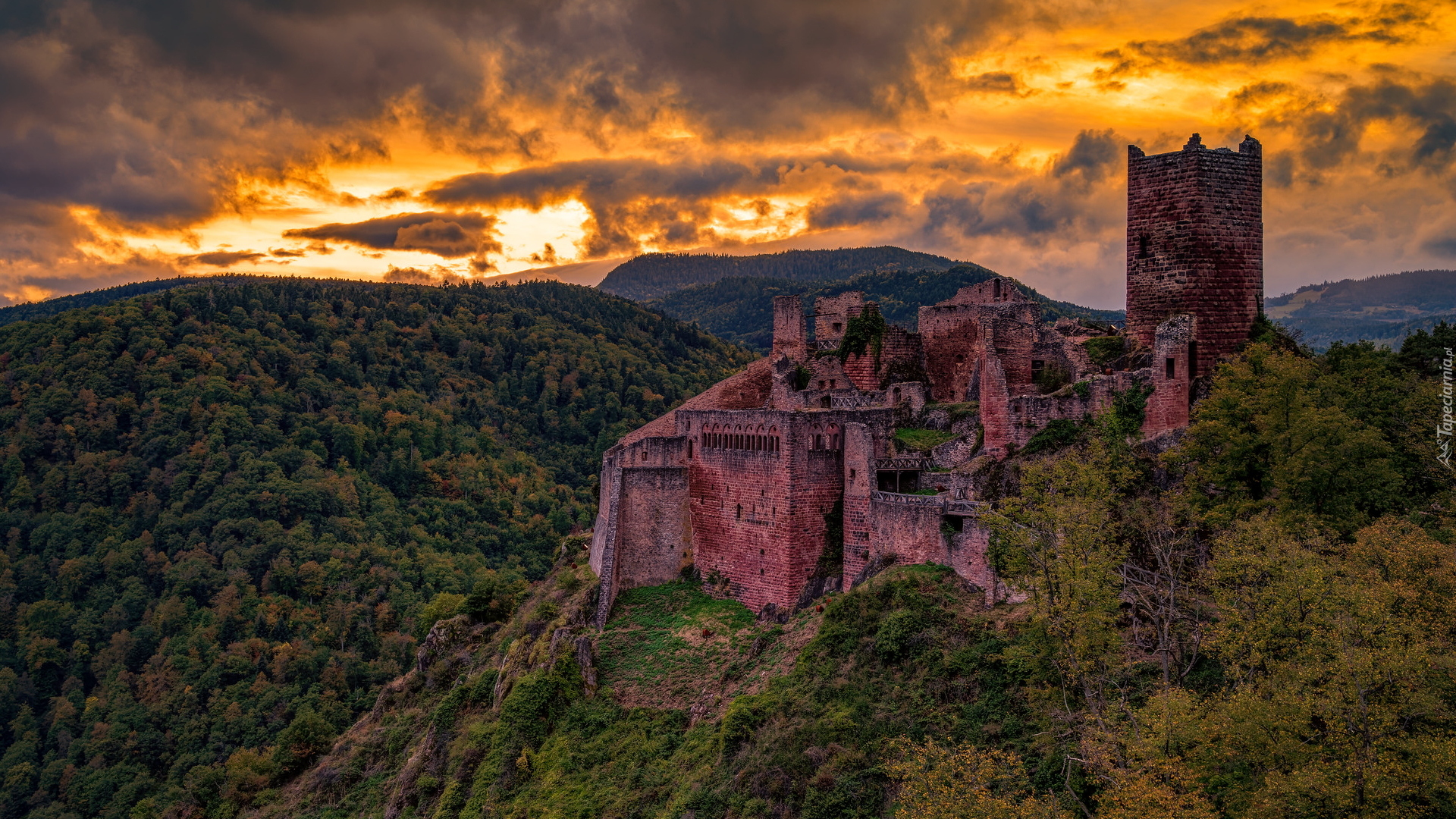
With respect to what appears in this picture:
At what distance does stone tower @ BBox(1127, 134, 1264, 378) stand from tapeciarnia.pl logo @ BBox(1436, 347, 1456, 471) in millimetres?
5914

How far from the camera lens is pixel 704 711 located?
34.7 metres

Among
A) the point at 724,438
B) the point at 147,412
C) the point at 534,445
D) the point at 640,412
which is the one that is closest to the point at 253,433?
the point at 147,412

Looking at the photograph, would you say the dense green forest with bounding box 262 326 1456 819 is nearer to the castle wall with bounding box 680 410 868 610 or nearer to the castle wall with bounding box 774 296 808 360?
the castle wall with bounding box 680 410 868 610

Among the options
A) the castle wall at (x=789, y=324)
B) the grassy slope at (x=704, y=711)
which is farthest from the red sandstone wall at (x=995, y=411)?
the castle wall at (x=789, y=324)

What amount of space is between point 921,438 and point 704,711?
1289cm

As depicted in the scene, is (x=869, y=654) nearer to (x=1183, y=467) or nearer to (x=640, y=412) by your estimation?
(x=1183, y=467)

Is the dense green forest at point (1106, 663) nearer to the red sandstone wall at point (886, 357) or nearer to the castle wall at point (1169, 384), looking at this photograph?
the castle wall at point (1169, 384)

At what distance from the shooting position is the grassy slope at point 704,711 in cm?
2733

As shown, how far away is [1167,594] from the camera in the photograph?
24203 millimetres

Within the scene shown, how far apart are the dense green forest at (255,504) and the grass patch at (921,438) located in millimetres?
31533

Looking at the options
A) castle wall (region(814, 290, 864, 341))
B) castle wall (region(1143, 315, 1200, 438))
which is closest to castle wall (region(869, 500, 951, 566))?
castle wall (region(1143, 315, 1200, 438))

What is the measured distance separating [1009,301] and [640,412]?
100 meters

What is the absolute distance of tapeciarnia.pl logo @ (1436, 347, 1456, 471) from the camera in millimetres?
25047

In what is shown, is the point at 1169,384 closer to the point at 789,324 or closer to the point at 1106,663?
the point at 1106,663
